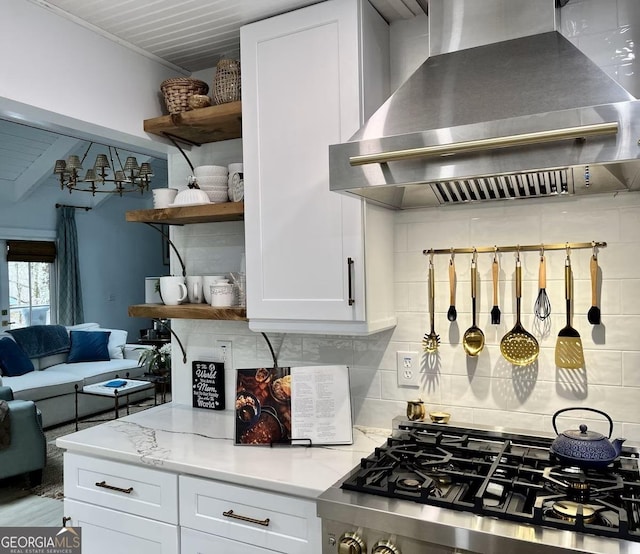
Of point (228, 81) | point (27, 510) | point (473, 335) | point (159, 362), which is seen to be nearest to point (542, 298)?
point (473, 335)

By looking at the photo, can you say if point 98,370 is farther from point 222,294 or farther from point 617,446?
point 617,446

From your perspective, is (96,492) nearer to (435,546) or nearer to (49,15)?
(435,546)

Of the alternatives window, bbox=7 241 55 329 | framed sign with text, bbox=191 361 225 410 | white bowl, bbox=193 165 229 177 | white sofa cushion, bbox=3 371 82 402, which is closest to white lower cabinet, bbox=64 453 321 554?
framed sign with text, bbox=191 361 225 410

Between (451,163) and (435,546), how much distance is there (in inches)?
38.6

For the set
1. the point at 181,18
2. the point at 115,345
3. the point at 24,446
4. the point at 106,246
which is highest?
the point at 181,18

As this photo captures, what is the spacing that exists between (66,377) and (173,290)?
396cm

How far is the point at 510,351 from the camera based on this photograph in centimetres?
183

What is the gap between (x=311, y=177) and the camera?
6.16ft

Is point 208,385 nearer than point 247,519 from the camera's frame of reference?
No

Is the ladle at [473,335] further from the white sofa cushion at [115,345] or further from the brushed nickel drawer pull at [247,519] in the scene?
the white sofa cushion at [115,345]

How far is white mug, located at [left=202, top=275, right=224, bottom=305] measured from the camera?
7.45 feet

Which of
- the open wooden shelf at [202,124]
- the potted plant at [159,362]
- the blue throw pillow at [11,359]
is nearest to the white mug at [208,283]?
the open wooden shelf at [202,124]

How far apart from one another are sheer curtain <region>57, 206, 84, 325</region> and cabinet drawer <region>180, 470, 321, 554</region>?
6538mm

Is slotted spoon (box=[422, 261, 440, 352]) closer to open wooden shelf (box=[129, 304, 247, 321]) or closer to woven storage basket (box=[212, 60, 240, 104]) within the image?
open wooden shelf (box=[129, 304, 247, 321])
